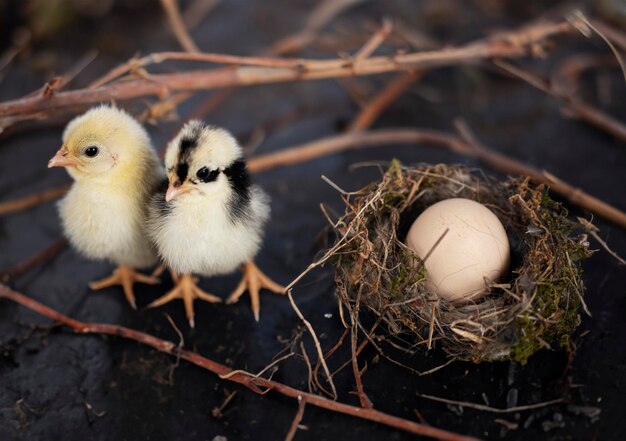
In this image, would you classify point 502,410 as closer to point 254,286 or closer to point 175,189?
point 254,286

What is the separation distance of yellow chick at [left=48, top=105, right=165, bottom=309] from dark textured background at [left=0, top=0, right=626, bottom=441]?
35 cm

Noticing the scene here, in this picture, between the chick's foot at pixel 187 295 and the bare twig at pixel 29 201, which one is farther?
the bare twig at pixel 29 201

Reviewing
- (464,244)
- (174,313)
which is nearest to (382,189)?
(464,244)

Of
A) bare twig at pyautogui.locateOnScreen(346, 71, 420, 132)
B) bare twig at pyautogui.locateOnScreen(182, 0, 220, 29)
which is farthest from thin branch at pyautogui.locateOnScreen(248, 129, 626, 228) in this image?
bare twig at pyautogui.locateOnScreen(182, 0, 220, 29)

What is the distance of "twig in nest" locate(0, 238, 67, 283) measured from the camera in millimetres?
2521

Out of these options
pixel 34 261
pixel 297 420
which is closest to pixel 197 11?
pixel 34 261

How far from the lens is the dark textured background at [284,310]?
1.99m

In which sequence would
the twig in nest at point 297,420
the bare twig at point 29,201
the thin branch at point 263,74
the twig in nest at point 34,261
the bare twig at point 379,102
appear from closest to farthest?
the twig in nest at point 297,420
the thin branch at point 263,74
the twig in nest at point 34,261
the bare twig at point 29,201
the bare twig at point 379,102

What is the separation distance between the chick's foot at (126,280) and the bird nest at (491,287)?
0.81 m

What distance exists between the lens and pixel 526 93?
3373 millimetres

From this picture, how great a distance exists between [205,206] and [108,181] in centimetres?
35

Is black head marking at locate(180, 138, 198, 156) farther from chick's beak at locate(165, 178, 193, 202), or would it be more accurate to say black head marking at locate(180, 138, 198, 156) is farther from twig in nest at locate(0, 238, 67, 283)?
twig in nest at locate(0, 238, 67, 283)

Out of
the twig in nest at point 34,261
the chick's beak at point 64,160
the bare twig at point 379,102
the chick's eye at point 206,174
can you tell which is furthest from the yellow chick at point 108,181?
the bare twig at point 379,102

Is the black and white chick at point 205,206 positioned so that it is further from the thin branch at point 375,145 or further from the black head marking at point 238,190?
the thin branch at point 375,145
